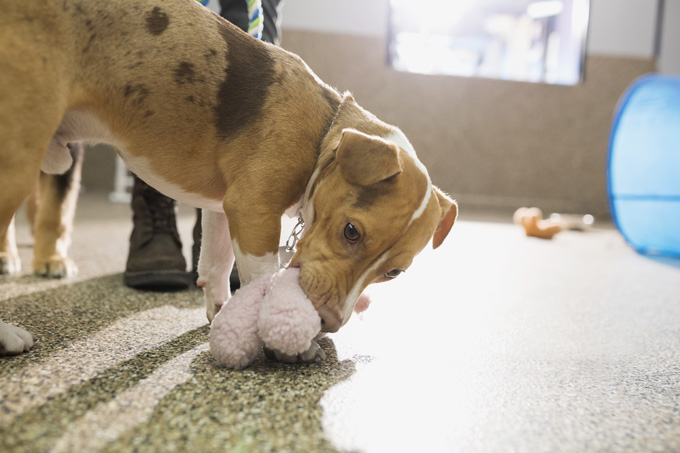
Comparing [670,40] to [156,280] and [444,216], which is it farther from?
[156,280]

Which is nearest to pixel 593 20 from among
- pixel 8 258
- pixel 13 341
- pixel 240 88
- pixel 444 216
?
pixel 444 216

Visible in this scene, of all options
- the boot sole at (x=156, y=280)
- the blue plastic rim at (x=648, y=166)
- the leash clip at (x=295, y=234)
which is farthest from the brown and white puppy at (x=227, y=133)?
the blue plastic rim at (x=648, y=166)

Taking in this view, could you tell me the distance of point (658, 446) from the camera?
0.94 m

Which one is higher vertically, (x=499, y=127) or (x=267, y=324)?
(x=499, y=127)

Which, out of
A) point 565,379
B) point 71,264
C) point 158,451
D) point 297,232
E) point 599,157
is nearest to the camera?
point 158,451

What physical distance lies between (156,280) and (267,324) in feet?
3.01

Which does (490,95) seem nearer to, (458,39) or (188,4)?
(458,39)

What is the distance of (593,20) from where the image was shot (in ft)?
22.7

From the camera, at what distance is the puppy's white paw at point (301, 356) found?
124 centimetres

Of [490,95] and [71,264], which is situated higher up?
[490,95]

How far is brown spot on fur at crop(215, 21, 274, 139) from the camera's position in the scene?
1311 millimetres

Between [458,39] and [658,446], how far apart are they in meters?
6.33

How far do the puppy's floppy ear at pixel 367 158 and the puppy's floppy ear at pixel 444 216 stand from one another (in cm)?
29

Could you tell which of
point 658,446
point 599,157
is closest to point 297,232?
point 658,446
